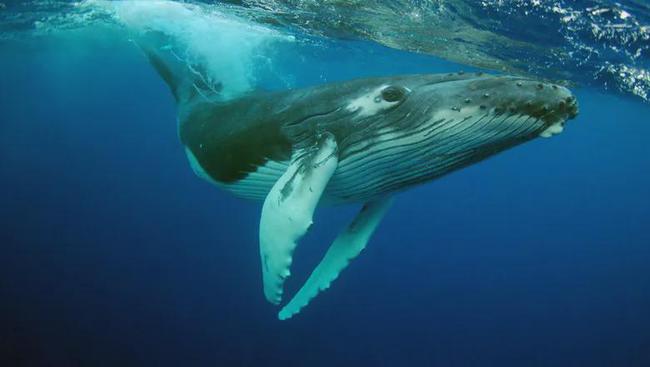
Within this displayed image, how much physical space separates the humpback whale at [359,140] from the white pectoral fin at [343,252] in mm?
11

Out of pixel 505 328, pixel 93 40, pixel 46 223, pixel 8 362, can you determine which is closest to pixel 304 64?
pixel 93 40

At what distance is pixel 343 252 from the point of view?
4758mm

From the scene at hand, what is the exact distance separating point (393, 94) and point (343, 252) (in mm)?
1950

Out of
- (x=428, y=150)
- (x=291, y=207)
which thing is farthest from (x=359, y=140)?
(x=291, y=207)

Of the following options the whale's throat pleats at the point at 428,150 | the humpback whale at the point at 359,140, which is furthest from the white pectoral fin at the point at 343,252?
the whale's throat pleats at the point at 428,150

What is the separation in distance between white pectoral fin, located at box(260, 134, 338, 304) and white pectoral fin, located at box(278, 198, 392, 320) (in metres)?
1.13

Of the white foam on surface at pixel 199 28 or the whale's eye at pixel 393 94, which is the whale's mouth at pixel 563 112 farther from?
the white foam on surface at pixel 199 28

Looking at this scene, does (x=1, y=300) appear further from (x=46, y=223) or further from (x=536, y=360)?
(x=536, y=360)

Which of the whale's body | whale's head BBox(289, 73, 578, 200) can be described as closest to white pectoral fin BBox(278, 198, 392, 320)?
the whale's body

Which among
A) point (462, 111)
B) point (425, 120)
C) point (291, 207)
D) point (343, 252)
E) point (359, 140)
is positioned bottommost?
point (343, 252)

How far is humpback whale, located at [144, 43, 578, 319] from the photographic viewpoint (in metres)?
2.94

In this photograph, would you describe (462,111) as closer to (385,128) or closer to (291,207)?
(385,128)

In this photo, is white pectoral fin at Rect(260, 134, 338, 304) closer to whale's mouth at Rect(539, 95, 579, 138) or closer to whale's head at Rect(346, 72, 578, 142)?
whale's head at Rect(346, 72, 578, 142)

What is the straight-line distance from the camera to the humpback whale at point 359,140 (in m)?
2.94
